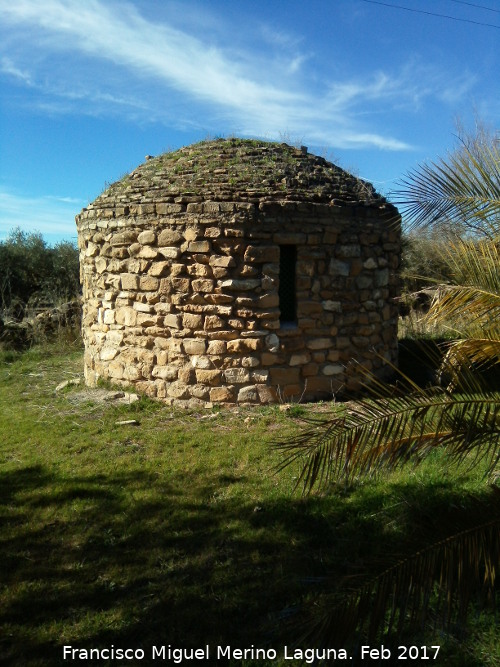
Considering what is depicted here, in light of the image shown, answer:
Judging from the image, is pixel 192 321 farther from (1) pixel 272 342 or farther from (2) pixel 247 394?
(2) pixel 247 394

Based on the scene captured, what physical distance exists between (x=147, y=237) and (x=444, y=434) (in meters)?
5.44

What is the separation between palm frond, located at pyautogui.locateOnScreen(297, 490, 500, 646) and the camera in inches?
86.6

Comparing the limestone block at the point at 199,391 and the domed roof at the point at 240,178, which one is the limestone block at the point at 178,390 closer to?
the limestone block at the point at 199,391

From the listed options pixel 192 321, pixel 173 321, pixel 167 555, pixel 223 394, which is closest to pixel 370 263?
pixel 192 321

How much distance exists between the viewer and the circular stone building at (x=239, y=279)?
7.30 meters

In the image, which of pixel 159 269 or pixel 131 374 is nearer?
pixel 159 269

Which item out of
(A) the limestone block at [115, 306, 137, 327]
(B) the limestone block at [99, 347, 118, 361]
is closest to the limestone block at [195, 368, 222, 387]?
(A) the limestone block at [115, 306, 137, 327]

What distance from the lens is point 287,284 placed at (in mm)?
7586

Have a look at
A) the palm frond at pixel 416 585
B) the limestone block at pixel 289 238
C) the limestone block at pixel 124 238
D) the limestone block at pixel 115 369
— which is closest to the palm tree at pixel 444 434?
the palm frond at pixel 416 585

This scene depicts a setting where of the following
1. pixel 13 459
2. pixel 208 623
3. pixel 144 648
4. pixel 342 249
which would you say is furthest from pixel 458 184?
pixel 13 459

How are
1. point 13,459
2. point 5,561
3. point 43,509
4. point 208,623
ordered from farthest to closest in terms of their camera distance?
point 13,459 → point 43,509 → point 5,561 → point 208,623

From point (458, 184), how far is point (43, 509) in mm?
4102

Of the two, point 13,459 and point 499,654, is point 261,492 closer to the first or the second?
point 499,654

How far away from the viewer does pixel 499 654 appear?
9.69ft
